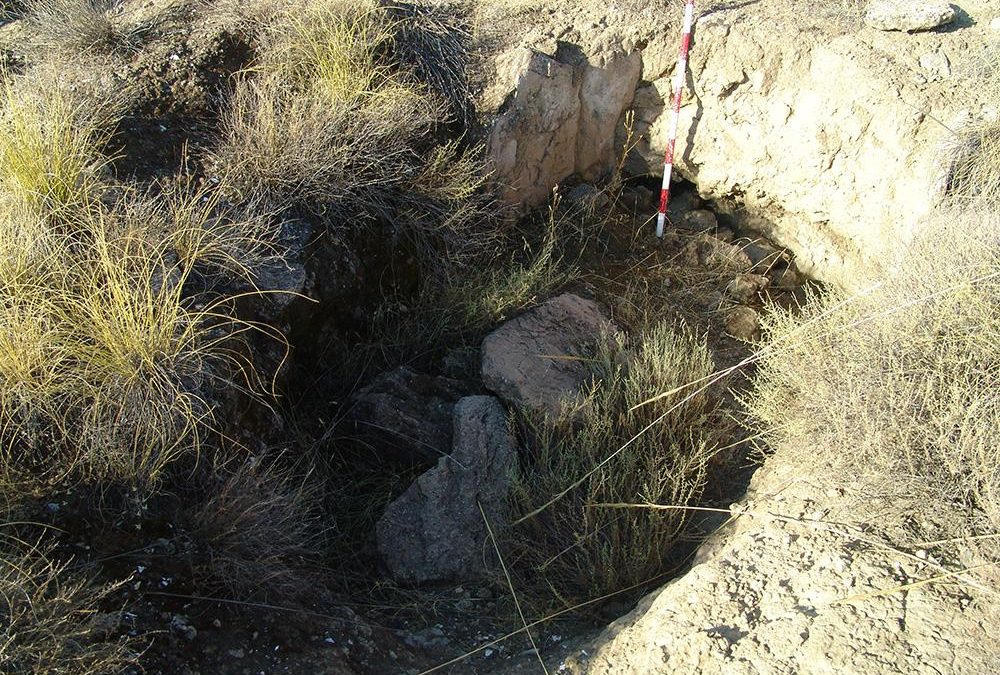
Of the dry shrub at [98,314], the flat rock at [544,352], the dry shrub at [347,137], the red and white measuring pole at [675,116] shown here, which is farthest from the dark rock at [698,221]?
the dry shrub at [98,314]

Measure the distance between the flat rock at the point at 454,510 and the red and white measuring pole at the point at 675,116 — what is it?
7.84ft

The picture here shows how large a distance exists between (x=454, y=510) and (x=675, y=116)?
313cm

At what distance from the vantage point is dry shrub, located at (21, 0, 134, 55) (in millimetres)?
4734

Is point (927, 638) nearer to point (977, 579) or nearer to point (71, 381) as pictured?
point (977, 579)

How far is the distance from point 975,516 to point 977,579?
0.24 m

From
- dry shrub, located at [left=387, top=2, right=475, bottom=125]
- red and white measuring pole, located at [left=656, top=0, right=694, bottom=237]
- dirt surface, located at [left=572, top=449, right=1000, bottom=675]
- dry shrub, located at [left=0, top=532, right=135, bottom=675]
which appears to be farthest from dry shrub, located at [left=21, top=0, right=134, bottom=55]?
dirt surface, located at [left=572, top=449, right=1000, bottom=675]

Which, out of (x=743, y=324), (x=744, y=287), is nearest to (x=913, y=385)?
(x=743, y=324)

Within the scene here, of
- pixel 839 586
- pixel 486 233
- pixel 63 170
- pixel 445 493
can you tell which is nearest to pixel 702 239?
pixel 486 233

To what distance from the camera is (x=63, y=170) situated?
3.66 meters

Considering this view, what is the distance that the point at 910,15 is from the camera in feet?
16.6

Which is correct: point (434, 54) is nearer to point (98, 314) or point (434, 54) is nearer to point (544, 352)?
point (544, 352)

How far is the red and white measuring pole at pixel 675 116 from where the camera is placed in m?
5.26

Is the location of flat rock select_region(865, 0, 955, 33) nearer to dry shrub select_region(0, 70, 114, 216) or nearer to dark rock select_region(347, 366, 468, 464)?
dark rock select_region(347, 366, 468, 464)

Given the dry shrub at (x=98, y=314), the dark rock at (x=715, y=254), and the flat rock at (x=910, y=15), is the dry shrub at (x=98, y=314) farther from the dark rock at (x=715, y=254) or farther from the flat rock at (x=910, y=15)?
the flat rock at (x=910, y=15)
